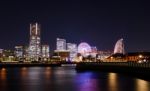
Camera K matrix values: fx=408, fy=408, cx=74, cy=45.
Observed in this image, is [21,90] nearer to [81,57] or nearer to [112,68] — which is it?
[112,68]

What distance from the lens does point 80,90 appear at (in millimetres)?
45719

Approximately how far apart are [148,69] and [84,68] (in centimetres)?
6295

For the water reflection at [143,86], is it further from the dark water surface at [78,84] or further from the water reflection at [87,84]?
the water reflection at [87,84]

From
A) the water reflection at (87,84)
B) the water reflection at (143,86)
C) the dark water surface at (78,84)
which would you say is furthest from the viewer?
the water reflection at (87,84)

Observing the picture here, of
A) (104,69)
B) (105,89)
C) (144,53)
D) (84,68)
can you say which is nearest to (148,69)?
(105,89)

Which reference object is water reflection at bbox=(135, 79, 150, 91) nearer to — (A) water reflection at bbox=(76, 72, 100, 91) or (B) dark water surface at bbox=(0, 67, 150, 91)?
(B) dark water surface at bbox=(0, 67, 150, 91)

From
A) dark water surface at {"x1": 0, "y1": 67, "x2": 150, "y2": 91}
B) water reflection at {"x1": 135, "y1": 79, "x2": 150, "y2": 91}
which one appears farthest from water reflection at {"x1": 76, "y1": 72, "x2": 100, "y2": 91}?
water reflection at {"x1": 135, "y1": 79, "x2": 150, "y2": 91}

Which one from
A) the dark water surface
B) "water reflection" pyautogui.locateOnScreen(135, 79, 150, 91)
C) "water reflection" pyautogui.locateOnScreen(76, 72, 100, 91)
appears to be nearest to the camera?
"water reflection" pyautogui.locateOnScreen(135, 79, 150, 91)

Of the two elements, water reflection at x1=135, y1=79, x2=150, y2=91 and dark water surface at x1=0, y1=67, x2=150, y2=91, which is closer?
water reflection at x1=135, y1=79, x2=150, y2=91

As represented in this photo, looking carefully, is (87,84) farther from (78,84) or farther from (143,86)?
(143,86)

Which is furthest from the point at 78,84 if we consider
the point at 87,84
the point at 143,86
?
the point at 143,86

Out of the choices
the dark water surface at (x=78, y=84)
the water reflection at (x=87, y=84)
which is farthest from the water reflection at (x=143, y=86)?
the water reflection at (x=87, y=84)

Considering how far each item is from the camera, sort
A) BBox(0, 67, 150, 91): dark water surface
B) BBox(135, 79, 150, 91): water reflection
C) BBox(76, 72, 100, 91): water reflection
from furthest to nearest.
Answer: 1. BBox(76, 72, 100, 91): water reflection
2. BBox(0, 67, 150, 91): dark water surface
3. BBox(135, 79, 150, 91): water reflection

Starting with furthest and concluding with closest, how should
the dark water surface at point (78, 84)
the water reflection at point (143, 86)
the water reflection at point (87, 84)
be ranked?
the water reflection at point (87, 84), the dark water surface at point (78, 84), the water reflection at point (143, 86)
